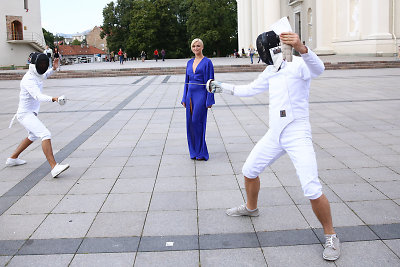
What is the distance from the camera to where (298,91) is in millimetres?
3697

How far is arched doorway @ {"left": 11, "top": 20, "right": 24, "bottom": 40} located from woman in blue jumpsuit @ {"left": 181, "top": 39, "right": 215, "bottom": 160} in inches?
1950

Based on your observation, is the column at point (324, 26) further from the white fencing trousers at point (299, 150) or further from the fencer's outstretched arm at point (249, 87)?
the white fencing trousers at point (299, 150)

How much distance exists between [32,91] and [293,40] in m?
4.23

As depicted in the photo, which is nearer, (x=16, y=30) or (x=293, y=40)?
(x=293, y=40)

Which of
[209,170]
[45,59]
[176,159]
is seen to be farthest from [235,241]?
[45,59]

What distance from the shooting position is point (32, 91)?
6.26 meters

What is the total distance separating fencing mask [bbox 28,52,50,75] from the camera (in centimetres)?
624

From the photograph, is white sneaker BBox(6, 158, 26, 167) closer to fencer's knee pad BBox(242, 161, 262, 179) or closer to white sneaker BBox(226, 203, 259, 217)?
white sneaker BBox(226, 203, 259, 217)

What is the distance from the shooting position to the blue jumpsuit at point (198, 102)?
6723 mm

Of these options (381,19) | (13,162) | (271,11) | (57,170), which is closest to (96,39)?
(271,11)

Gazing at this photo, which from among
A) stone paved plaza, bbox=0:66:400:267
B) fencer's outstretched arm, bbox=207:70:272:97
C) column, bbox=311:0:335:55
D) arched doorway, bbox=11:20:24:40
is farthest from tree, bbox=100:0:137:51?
fencer's outstretched arm, bbox=207:70:272:97

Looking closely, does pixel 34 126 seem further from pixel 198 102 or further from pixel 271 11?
pixel 271 11

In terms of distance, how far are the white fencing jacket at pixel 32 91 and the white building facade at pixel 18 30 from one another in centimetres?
4810

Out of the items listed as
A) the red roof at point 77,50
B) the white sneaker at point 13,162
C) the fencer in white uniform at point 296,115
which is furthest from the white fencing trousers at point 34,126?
the red roof at point 77,50
